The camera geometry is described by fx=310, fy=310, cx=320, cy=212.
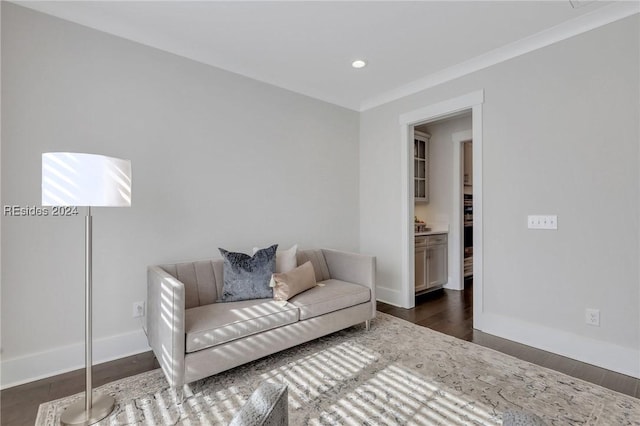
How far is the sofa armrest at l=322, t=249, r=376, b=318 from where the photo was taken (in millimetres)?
2963

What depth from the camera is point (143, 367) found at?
2299 mm

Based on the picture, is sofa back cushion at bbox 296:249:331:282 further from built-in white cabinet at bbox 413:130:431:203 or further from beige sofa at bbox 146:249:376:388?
built-in white cabinet at bbox 413:130:431:203

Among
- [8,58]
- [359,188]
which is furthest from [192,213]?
[359,188]

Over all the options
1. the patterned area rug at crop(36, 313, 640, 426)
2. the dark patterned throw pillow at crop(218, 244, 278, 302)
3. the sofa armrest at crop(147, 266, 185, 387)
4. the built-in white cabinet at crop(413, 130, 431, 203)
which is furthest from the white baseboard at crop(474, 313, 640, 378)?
the sofa armrest at crop(147, 266, 185, 387)

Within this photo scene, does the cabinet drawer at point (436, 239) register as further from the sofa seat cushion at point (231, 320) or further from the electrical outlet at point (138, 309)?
the electrical outlet at point (138, 309)

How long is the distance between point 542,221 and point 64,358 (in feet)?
12.7

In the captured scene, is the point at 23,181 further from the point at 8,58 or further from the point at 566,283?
the point at 566,283

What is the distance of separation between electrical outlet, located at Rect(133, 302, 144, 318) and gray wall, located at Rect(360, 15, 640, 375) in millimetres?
3084

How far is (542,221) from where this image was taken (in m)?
2.63

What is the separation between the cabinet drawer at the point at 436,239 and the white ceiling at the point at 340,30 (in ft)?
6.77

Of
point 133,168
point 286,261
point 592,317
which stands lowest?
point 592,317

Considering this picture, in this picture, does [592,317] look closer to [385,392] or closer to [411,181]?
[385,392]

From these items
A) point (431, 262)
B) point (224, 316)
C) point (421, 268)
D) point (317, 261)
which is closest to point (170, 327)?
point (224, 316)

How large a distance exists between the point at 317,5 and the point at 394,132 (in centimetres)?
189
